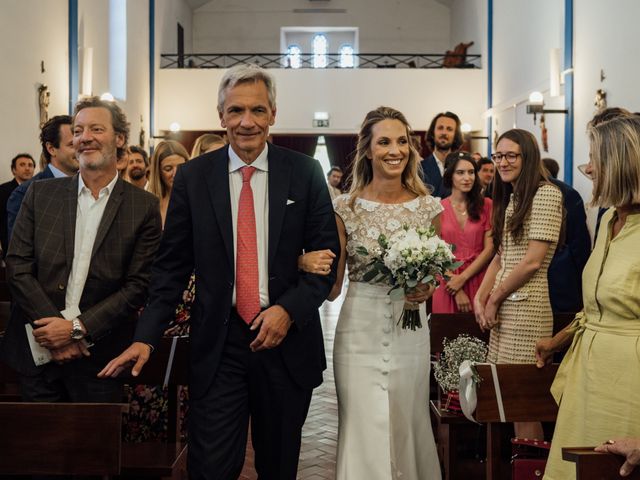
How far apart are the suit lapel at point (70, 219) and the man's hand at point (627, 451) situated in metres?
2.04

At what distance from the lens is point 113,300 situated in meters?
3.16

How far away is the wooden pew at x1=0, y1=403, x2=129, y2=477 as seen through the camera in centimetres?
257

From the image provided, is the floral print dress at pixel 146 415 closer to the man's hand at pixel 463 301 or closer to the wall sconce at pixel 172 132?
the man's hand at pixel 463 301

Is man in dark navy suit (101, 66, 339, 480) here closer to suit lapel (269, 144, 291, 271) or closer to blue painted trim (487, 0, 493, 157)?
suit lapel (269, 144, 291, 271)

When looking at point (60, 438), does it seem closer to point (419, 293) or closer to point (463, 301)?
point (419, 293)

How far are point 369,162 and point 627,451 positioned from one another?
185cm

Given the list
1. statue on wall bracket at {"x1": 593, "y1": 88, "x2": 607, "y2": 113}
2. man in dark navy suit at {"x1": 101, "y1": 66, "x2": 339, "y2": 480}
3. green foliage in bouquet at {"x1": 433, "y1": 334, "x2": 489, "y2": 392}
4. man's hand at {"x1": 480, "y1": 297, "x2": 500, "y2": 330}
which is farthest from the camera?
A: statue on wall bracket at {"x1": 593, "y1": 88, "x2": 607, "y2": 113}

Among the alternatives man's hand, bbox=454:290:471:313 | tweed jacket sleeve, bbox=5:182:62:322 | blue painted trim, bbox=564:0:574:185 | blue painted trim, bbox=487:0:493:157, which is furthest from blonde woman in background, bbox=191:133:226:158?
blue painted trim, bbox=487:0:493:157

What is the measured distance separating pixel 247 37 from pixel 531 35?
10861mm

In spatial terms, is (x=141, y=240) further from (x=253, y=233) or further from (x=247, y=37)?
(x=247, y=37)

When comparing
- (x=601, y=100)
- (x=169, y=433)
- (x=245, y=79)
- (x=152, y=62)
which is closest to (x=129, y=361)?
(x=245, y=79)

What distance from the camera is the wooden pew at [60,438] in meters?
2.57

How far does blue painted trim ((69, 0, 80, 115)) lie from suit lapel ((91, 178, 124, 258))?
30.1ft

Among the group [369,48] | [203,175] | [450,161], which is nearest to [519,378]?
[203,175]
